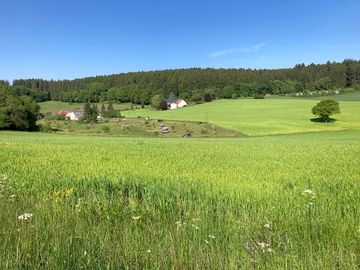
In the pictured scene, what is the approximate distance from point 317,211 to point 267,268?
121 inches

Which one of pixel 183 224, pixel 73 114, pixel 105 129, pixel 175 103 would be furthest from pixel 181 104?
pixel 183 224

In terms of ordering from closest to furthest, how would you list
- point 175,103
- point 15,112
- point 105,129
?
point 15,112 → point 105,129 → point 175,103

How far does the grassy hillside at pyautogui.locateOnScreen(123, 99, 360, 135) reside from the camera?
283 ft

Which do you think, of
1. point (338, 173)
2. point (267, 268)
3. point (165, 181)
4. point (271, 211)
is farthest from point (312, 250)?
point (338, 173)

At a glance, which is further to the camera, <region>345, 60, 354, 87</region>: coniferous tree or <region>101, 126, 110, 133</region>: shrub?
<region>345, 60, 354, 87</region>: coniferous tree

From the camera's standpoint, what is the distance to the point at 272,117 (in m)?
106

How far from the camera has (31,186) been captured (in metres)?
10.0

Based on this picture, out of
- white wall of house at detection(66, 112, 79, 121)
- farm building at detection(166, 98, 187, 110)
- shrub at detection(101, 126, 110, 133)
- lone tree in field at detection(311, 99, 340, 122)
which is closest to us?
A: lone tree in field at detection(311, 99, 340, 122)

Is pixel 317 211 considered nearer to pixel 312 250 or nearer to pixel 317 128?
pixel 312 250

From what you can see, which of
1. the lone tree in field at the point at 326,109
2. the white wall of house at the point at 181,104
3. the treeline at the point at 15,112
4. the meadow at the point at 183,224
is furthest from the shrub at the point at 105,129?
the meadow at the point at 183,224

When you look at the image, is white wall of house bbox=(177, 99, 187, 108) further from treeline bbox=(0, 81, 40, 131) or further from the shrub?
treeline bbox=(0, 81, 40, 131)

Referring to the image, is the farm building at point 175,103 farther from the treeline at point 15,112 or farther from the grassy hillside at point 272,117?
the treeline at point 15,112

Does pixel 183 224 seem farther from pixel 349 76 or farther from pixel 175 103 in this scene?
pixel 349 76

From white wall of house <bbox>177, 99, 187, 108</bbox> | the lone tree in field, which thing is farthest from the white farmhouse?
the lone tree in field
